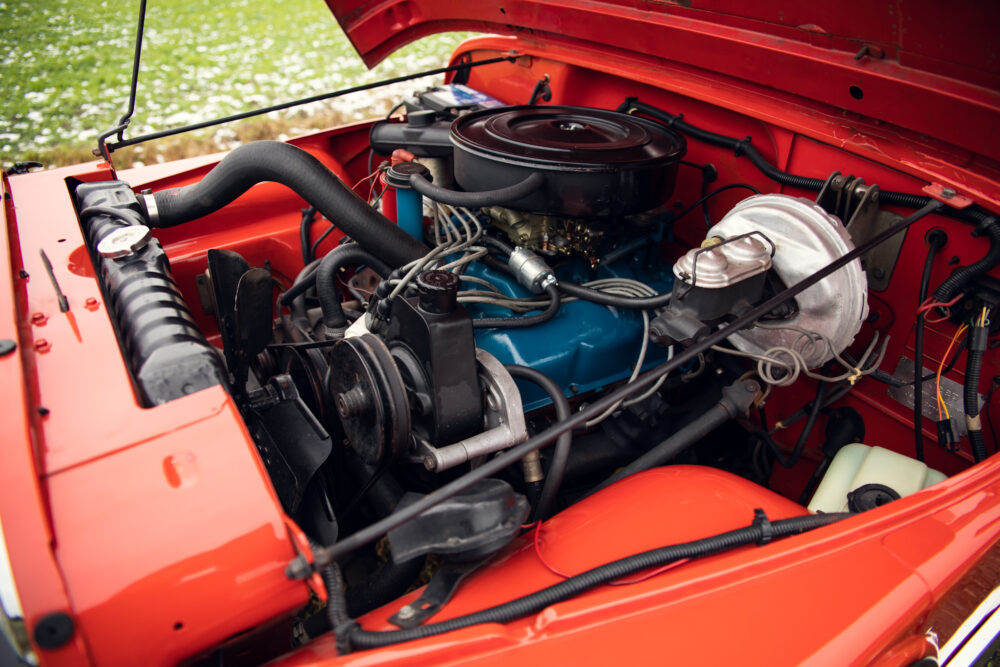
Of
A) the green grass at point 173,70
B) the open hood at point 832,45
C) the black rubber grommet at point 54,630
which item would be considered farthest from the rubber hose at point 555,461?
the green grass at point 173,70

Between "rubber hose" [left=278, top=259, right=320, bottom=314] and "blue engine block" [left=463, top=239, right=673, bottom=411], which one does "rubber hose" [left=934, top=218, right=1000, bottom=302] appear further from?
"rubber hose" [left=278, top=259, right=320, bottom=314]

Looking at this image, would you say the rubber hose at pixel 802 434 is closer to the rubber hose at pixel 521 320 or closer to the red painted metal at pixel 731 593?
the red painted metal at pixel 731 593

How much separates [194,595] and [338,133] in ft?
6.38

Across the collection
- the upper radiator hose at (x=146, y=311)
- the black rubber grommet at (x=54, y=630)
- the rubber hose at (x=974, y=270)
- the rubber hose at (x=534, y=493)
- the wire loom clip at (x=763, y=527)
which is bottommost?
the wire loom clip at (x=763, y=527)

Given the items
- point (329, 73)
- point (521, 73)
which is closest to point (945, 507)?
point (521, 73)

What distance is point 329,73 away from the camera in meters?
7.12

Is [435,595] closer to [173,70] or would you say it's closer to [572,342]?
[572,342]

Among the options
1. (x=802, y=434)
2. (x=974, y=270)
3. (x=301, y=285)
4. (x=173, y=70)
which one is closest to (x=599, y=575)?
(x=802, y=434)

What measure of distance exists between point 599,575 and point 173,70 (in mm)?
7768

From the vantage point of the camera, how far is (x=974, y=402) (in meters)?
1.18

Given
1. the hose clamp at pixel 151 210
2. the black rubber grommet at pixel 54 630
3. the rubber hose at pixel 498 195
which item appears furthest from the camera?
the hose clamp at pixel 151 210

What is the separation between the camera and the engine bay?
109 centimetres

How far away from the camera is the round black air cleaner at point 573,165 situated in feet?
4.47

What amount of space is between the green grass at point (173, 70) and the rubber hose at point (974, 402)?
5.29m
